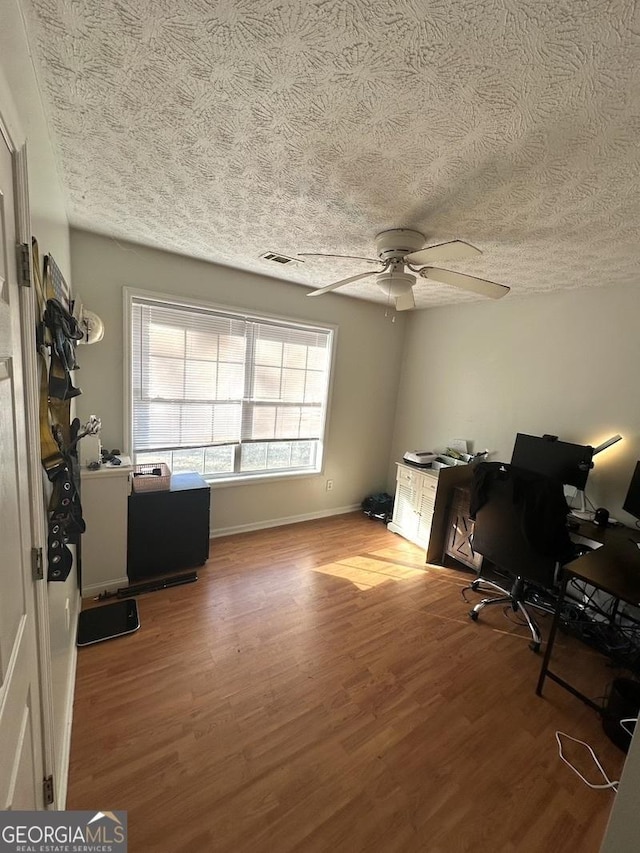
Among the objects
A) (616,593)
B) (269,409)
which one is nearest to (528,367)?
(616,593)

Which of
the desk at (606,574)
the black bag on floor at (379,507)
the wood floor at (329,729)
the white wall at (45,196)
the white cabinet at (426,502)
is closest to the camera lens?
the white wall at (45,196)

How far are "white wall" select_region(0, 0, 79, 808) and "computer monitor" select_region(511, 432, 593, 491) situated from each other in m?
2.84

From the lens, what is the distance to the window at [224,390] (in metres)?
2.78

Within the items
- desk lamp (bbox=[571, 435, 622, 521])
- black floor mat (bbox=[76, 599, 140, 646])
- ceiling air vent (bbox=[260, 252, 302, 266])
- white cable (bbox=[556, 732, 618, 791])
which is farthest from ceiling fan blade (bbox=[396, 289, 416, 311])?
black floor mat (bbox=[76, 599, 140, 646])

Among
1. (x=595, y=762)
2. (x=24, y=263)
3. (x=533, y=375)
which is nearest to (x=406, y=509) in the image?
(x=533, y=375)

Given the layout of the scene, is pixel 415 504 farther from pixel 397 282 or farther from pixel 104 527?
pixel 104 527

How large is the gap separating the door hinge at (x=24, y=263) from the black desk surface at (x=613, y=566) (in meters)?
2.37

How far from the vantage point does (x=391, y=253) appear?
6.40 feet

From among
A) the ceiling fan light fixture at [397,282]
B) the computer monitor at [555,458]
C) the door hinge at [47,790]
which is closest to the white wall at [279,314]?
the ceiling fan light fixture at [397,282]

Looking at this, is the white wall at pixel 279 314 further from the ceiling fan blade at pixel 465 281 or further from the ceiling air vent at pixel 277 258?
the ceiling fan blade at pixel 465 281

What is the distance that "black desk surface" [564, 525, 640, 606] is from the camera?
152cm

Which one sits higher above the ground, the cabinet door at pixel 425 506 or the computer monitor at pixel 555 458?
the computer monitor at pixel 555 458

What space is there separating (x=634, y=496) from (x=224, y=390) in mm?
3204

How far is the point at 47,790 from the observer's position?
1.06 meters
